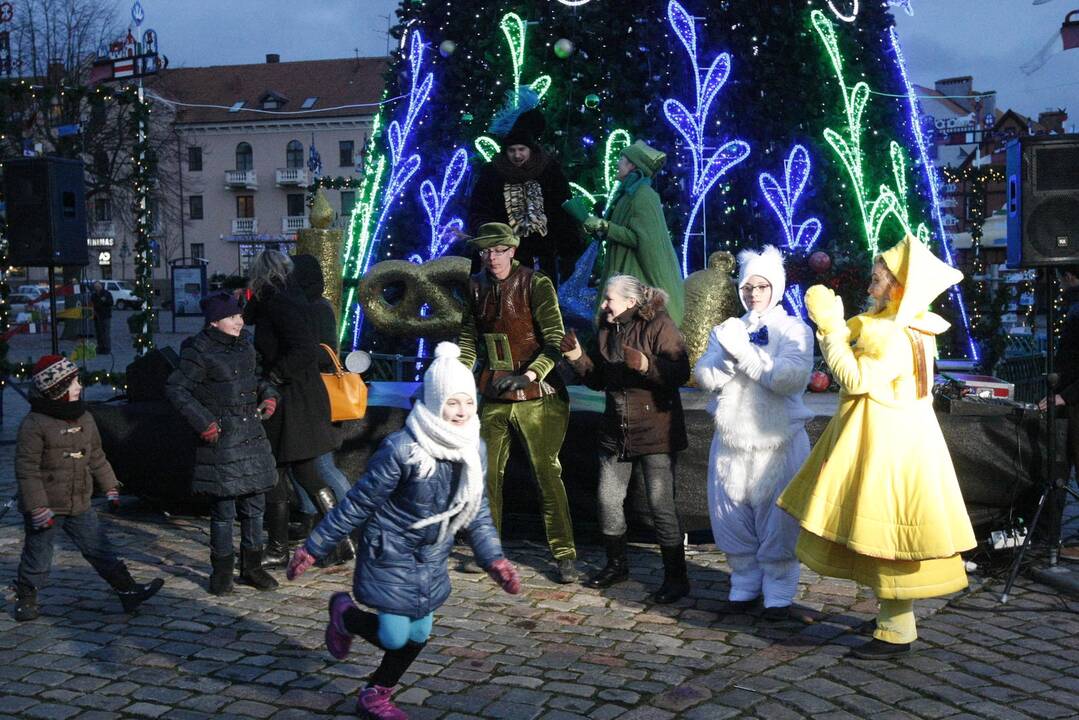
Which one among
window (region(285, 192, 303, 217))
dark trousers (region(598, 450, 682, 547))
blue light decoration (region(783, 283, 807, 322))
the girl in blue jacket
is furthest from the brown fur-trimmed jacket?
window (region(285, 192, 303, 217))

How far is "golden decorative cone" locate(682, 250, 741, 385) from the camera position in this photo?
30.8 ft

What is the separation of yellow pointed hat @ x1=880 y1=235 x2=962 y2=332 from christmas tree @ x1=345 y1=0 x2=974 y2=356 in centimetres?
524

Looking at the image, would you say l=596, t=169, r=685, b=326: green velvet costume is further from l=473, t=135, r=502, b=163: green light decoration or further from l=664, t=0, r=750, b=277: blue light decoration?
l=473, t=135, r=502, b=163: green light decoration

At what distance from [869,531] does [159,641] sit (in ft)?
10.3

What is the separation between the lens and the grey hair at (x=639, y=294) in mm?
6102

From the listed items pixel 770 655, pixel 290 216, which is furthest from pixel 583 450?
pixel 290 216

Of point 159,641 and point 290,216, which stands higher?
point 290,216

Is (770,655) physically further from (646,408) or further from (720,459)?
(646,408)

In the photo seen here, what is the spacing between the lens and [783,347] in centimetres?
562

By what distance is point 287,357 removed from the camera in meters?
6.51

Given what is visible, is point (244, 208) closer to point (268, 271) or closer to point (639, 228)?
point (639, 228)

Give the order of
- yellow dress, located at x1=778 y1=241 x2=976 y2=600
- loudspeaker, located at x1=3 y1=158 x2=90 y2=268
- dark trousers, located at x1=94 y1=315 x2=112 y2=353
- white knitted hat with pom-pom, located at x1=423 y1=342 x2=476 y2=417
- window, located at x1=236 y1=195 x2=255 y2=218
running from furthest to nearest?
window, located at x1=236 y1=195 x2=255 y2=218, dark trousers, located at x1=94 y1=315 x2=112 y2=353, loudspeaker, located at x1=3 y1=158 x2=90 y2=268, yellow dress, located at x1=778 y1=241 x2=976 y2=600, white knitted hat with pom-pom, located at x1=423 y1=342 x2=476 y2=417

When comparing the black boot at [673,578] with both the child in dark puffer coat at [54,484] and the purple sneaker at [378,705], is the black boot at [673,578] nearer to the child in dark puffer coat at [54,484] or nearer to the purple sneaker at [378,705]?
the purple sneaker at [378,705]

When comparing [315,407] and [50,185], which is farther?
[50,185]
